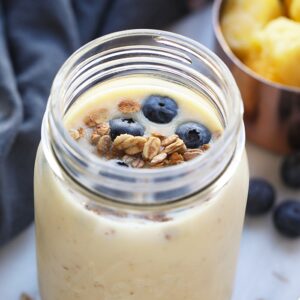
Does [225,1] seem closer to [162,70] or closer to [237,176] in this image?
[162,70]

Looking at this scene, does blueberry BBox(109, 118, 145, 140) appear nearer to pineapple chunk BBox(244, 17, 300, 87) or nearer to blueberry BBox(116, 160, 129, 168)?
blueberry BBox(116, 160, 129, 168)

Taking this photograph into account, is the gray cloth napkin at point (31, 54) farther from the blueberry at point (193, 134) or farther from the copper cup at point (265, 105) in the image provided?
the blueberry at point (193, 134)

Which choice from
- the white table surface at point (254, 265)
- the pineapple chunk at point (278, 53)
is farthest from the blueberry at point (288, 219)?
the pineapple chunk at point (278, 53)

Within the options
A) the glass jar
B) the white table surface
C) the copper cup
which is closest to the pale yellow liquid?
the glass jar

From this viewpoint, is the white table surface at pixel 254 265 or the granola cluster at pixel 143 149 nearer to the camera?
the granola cluster at pixel 143 149

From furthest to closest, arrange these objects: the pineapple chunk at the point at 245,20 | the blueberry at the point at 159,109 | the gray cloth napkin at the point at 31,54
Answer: the pineapple chunk at the point at 245,20 < the gray cloth napkin at the point at 31,54 < the blueberry at the point at 159,109

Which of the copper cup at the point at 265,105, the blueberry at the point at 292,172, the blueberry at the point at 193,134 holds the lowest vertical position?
the blueberry at the point at 292,172

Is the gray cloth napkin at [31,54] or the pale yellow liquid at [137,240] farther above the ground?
the pale yellow liquid at [137,240]
